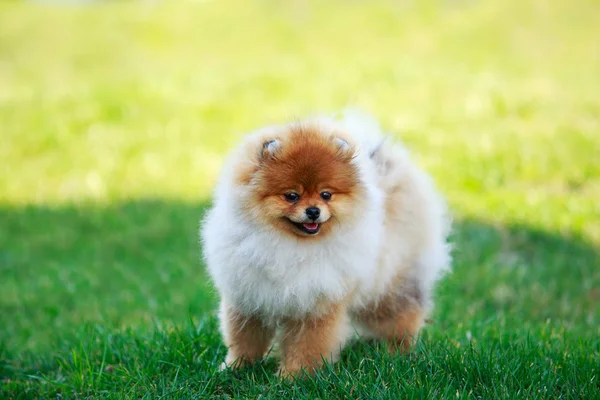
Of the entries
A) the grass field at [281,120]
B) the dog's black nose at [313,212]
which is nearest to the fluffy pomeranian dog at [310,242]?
the dog's black nose at [313,212]

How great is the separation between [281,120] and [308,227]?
574 centimetres

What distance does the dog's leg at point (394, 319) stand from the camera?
395 cm

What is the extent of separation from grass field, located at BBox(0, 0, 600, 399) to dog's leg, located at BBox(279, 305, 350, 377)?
0.12m

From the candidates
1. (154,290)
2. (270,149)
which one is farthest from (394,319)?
(154,290)

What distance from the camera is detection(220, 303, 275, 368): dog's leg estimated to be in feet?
12.5

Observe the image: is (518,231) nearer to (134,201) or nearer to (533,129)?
(533,129)

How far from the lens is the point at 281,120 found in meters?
8.94

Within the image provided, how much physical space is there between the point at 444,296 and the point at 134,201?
4406mm

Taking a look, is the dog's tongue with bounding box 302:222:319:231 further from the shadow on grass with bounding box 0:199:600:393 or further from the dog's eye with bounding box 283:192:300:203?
the shadow on grass with bounding box 0:199:600:393

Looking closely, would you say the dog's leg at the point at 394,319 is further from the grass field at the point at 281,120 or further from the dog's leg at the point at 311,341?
the dog's leg at the point at 311,341

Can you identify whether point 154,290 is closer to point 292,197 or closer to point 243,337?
point 243,337

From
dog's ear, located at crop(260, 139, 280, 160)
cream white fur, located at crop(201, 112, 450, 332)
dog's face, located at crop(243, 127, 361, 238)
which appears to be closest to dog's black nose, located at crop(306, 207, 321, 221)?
dog's face, located at crop(243, 127, 361, 238)

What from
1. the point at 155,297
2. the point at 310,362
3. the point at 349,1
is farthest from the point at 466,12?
the point at 310,362

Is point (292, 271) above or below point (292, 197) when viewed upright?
below
